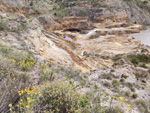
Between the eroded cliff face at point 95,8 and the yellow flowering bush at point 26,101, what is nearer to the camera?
the yellow flowering bush at point 26,101

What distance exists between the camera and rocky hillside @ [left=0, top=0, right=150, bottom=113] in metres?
2.38

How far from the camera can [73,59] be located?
43.6 ft

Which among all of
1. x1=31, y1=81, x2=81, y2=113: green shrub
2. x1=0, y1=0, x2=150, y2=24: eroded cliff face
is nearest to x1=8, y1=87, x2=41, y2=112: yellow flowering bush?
x1=31, y1=81, x2=81, y2=113: green shrub

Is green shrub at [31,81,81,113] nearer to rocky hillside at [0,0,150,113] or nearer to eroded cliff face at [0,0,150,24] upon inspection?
Answer: rocky hillside at [0,0,150,113]

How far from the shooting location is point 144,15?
42438 millimetres

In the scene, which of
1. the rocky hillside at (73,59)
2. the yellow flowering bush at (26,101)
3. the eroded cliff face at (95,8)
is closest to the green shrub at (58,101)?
the rocky hillside at (73,59)

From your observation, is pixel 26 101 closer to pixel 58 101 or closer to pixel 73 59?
pixel 58 101

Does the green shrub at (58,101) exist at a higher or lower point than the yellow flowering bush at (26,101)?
lower

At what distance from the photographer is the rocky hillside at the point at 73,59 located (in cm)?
238

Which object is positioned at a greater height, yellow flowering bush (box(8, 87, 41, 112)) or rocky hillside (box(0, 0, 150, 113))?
→ yellow flowering bush (box(8, 87, 41, 112))

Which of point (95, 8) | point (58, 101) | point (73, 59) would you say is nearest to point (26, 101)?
point (58, 101)

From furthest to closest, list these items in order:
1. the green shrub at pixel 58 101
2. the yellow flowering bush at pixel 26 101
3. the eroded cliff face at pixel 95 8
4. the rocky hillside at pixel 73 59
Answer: the eroded cliff face at pixel 95 8 < the rocky hillside at pixel 73 59 < the green shrub at pixel 58 101 < the yellow flowering bush at pixel 26 101

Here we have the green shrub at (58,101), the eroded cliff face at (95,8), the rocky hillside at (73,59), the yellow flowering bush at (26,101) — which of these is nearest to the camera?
the yellow flowering bush at (26,101)

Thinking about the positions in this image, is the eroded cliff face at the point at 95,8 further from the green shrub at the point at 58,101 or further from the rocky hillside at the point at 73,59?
the green shrub at the point at 58,101
